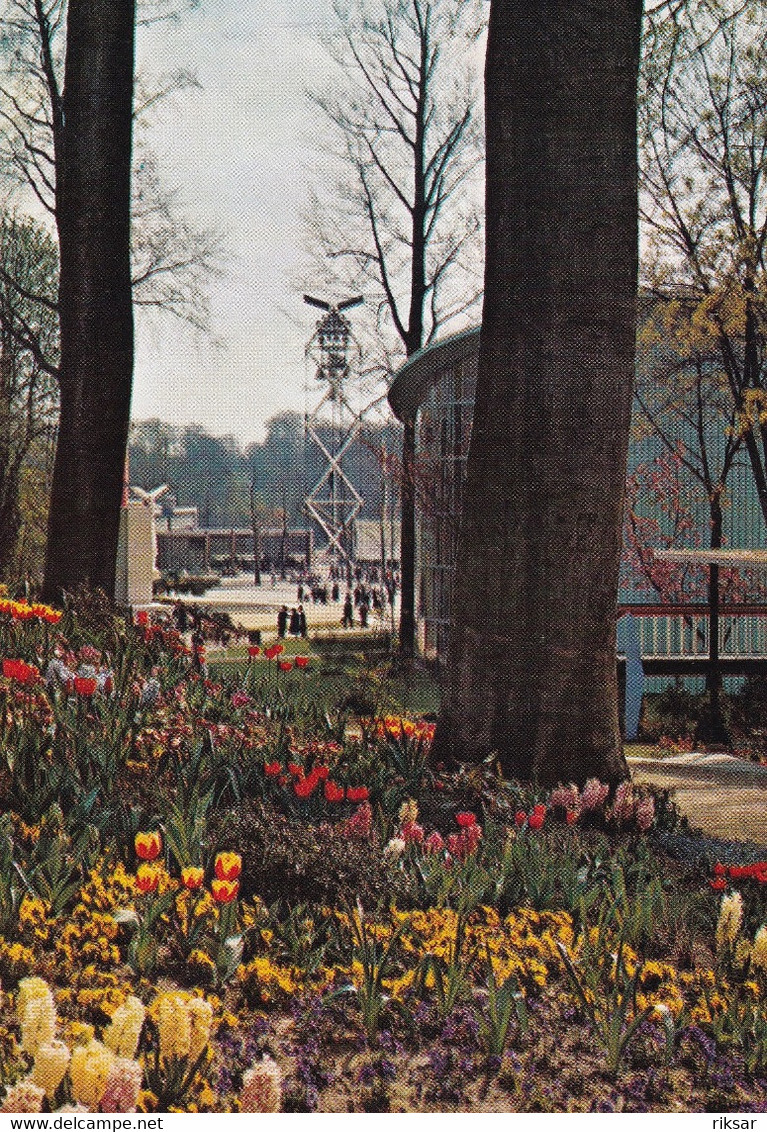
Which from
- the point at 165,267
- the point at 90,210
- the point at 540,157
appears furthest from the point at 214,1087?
the point at 165,267

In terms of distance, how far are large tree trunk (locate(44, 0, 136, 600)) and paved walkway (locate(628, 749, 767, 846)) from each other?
4.76 m

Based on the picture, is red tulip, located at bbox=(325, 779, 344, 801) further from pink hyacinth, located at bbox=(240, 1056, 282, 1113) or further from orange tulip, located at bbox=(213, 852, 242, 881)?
pink hyacinth, located at bbox=(240, 1056, 282, 1113)

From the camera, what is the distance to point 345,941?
4094 mm

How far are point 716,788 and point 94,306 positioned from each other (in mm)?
6176

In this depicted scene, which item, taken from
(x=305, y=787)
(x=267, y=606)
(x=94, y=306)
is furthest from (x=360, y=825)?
(x=267, y=606)

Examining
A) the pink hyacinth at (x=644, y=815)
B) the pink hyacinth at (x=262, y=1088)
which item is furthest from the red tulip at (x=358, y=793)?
the pink hyacinth at (x=262, y=1088)

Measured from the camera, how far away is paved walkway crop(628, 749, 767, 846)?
349 inches

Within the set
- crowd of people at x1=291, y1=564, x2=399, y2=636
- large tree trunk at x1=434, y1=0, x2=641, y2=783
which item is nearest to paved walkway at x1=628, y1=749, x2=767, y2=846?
large tree trunk at x1=434, y1=0, x2=641, y2=783

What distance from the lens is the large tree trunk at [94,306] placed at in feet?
36.9

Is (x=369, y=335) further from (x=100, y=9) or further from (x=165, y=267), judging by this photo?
(x=100, y=9)

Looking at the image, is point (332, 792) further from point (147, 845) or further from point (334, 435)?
point (334, 435)

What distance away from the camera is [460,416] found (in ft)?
72.4

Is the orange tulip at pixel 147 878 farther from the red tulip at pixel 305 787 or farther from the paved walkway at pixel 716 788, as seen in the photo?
the paved walkway at pixel 716 788

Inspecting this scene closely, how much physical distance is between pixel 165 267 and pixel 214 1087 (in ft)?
68.9
